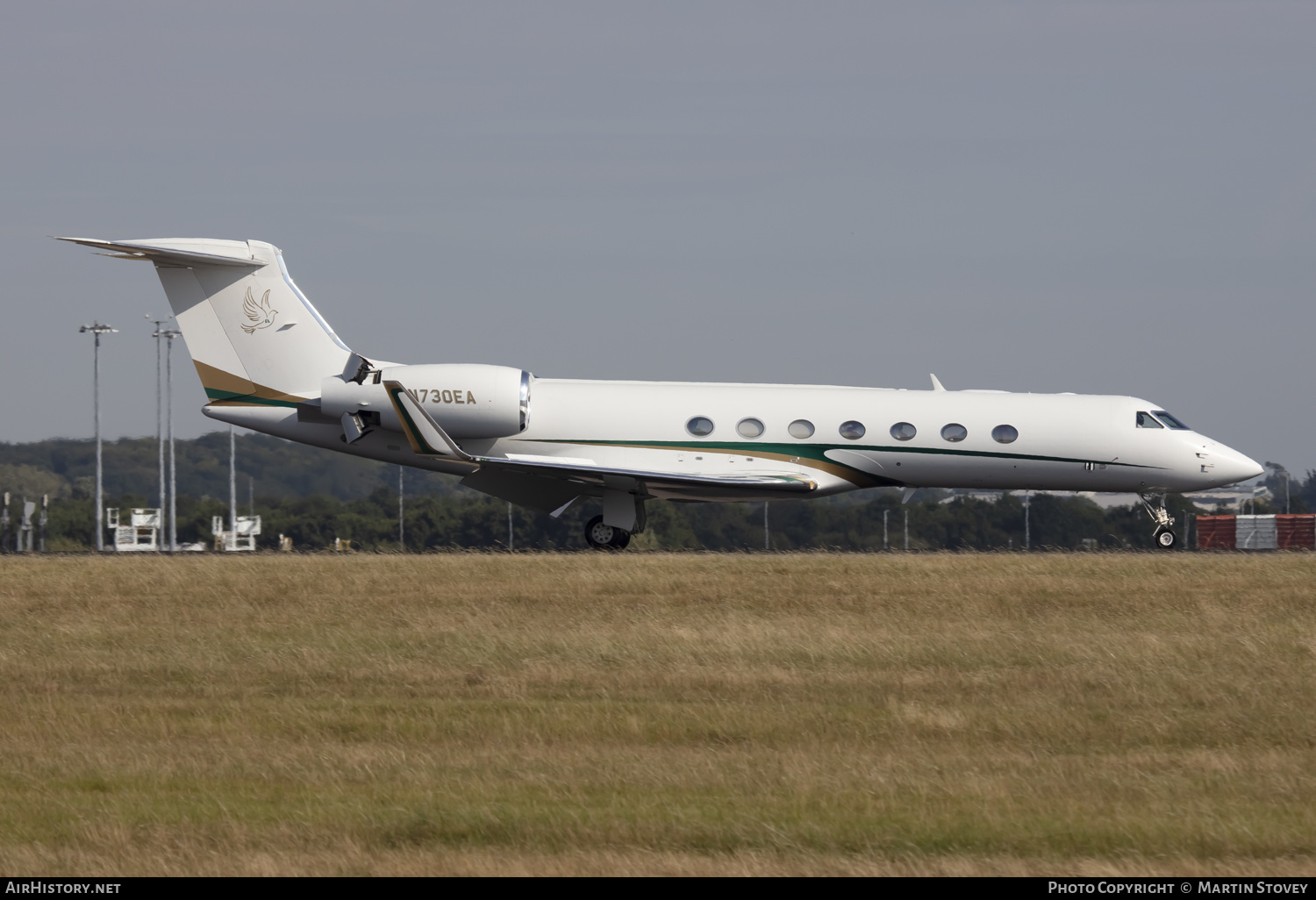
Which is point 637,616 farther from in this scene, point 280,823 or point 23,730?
point 280,823

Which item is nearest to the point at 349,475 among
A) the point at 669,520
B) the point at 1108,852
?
the point at 669,520

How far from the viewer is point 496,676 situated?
43.3ft

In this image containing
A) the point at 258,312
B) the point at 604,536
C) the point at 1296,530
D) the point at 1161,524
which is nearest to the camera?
the point at 258,312

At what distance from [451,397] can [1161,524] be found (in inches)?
512

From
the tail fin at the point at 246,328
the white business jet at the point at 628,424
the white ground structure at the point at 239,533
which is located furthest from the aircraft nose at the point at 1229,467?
the white ground structure at the point at 239,533

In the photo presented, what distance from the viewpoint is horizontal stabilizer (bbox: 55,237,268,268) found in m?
24.1

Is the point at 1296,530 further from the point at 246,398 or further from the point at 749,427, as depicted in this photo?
the point at 246,398

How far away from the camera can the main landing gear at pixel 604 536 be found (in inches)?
991

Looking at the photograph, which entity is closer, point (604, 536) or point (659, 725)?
point (659, 725)

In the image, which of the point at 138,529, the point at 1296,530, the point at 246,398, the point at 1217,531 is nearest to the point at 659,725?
the point at 246,398

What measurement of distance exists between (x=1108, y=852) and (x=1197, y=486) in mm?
19501

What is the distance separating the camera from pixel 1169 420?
25641 mm

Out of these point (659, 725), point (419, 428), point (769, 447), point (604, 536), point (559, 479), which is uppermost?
point (419, 428)

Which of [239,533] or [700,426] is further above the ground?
[700,426]
